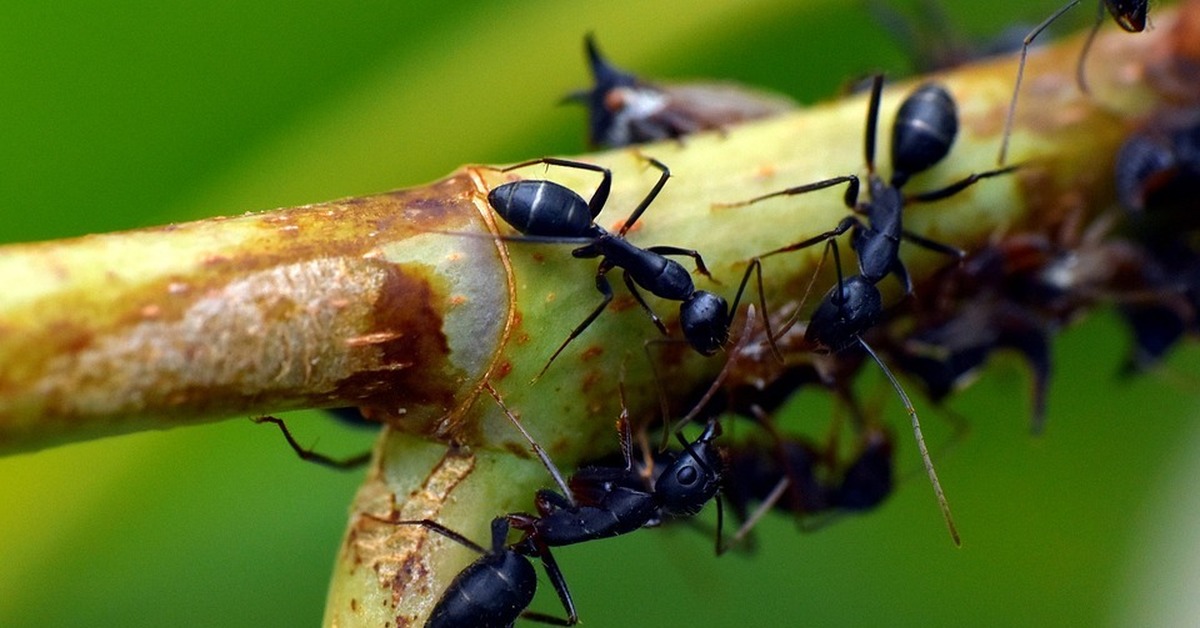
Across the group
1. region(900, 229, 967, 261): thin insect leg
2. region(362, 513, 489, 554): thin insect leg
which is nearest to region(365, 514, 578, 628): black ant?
region(362, 513, 489, 554): thin insect leg

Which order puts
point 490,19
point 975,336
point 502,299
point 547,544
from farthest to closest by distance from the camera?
point 490,19
point 975,336
point 547,544
point 502,299

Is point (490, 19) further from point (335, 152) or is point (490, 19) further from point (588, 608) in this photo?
point (588, 608)

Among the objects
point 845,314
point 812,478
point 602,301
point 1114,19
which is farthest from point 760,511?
point 1114,19

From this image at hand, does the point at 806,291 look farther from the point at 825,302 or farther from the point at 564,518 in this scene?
the point at 564,518

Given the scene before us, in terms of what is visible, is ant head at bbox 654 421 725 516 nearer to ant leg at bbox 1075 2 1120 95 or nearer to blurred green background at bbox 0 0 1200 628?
blurred green background at bbox 0 0 1200 628

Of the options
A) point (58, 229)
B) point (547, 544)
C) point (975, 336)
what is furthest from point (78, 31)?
point (975, 336)

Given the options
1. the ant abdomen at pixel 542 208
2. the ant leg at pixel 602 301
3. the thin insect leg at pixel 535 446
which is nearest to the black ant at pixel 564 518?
the thin insect leg at pixel 535 446

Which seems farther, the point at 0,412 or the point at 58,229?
the point at 58,229

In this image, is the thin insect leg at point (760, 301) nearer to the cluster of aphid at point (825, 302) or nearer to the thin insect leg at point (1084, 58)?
the cluster of aphid at point (825, 302)
